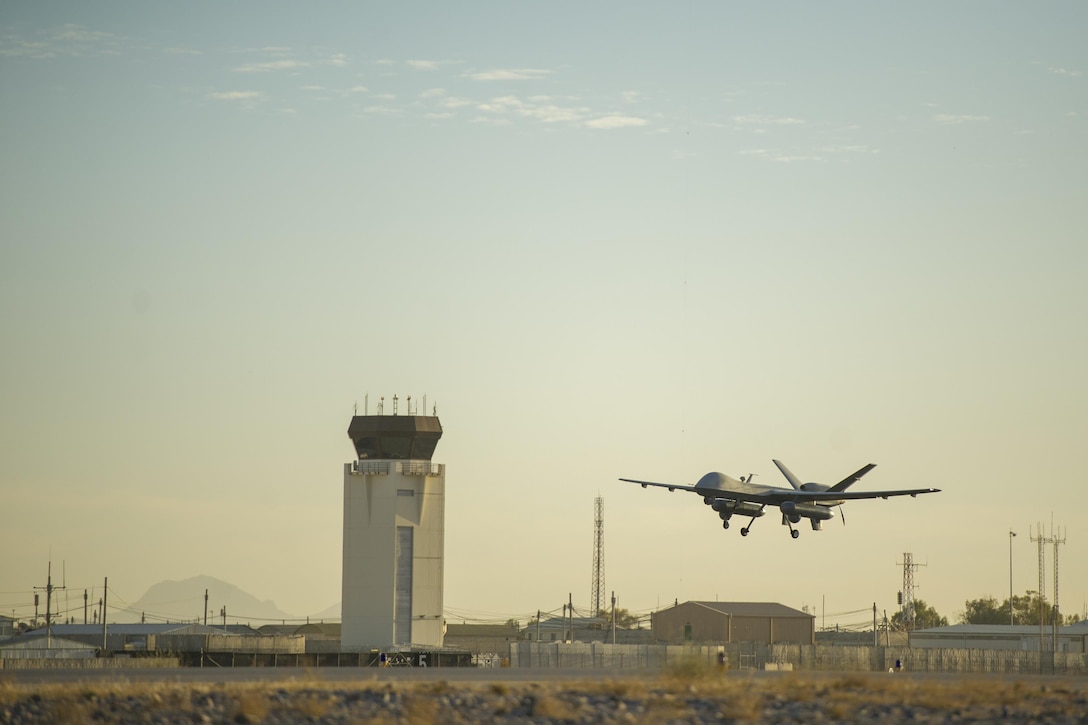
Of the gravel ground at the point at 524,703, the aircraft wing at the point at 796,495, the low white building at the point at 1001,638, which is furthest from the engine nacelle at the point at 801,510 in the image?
the low white building at the point at 1001,638

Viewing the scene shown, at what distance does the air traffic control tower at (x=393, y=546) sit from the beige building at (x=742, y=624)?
86.3 ft

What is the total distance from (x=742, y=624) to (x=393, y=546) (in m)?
35.9

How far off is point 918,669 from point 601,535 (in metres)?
75.6

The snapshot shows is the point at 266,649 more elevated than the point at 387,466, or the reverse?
the point at 387,466

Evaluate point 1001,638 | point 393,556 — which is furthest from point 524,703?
point 1001,638

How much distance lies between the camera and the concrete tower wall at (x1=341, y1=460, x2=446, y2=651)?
12638 centimetres

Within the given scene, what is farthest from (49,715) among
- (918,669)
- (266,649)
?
(266,649)

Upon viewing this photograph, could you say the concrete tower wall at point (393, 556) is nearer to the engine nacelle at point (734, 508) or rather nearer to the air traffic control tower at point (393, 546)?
the air traffic control tower at point (393, 546)

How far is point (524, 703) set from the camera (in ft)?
159

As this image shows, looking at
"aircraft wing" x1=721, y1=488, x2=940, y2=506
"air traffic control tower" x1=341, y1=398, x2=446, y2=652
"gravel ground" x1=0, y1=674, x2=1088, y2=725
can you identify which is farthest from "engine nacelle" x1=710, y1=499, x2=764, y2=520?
"air traffic control tower" x1=341, y1=398, x2=446, y2=652

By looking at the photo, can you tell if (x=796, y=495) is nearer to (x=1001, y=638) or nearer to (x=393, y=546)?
(x=393, y=546)

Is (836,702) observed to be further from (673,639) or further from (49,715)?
(673,639)

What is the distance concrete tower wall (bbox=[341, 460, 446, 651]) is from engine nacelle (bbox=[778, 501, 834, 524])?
174ft

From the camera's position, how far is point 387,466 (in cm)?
13012
